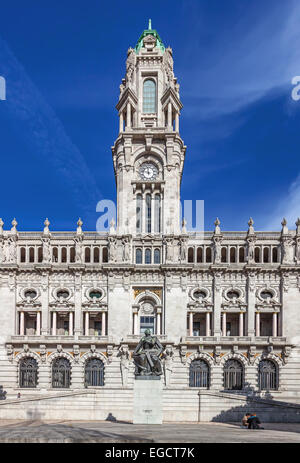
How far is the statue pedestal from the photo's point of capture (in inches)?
1620

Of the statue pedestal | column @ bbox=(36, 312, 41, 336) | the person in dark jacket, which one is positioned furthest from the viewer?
column @ bbox=(36, 312, 41, 336)

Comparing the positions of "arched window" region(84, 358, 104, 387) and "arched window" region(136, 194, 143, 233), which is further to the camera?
"arched window" region(136, 194, 143, 233)

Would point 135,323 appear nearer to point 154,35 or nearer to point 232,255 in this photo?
point 232,255

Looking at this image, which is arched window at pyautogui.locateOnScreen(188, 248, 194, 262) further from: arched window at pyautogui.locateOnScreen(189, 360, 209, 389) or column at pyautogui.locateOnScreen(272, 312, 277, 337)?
arched window at pyautogui.locateOnScreen(189, 360, 209, 389)

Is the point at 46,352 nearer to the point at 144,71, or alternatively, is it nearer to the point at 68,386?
the point at 68,386

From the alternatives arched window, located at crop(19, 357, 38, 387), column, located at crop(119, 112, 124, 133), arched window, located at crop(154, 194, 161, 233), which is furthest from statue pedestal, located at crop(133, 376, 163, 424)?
column, located at crop(119, 112, 124, 133)

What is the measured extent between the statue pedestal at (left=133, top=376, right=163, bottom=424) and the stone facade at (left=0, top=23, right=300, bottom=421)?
22.9 m

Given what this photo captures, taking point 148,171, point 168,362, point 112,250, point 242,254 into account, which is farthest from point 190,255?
point 168,362

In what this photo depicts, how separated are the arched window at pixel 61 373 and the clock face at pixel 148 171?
26131 mm

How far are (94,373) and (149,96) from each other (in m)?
38.9

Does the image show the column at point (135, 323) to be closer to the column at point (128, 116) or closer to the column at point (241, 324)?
the column at point (241, 324)

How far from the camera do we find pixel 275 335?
66938mm
